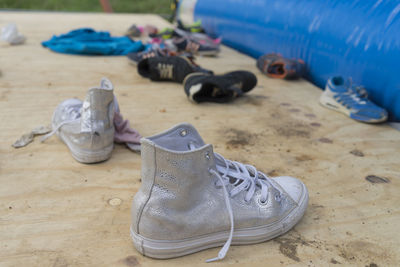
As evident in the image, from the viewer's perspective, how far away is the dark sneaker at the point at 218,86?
180 cm

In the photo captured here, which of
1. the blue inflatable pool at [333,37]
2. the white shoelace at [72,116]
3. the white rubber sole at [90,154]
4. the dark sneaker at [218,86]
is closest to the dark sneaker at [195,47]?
the blue inflatable pool at [333,37]

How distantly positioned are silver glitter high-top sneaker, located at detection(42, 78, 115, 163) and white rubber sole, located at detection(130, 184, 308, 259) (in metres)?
0.45

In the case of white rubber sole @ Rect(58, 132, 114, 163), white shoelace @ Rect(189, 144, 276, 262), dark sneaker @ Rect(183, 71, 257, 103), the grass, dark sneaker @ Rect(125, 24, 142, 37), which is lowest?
the grass

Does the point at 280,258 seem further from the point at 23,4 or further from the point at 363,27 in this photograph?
the point at 23,4

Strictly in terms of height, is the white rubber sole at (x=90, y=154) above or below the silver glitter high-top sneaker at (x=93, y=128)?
below

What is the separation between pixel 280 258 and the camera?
843 mm

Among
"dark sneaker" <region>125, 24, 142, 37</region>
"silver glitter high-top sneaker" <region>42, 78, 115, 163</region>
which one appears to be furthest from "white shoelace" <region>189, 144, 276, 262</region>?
"dark sneaker" <region>125, 24, 142, 37</region>

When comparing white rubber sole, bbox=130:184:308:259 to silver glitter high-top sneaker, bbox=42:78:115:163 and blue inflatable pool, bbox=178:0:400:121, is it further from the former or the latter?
blue inflatable pool, bbox=178:0:400:121

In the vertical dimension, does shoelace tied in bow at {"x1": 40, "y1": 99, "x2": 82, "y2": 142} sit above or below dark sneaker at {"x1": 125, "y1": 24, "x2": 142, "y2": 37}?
above

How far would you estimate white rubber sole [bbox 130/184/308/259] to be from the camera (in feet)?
2.67

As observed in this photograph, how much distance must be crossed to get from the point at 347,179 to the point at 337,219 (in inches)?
10.2

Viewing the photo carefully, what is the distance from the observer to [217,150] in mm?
1367

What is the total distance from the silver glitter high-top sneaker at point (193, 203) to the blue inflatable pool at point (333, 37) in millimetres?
1137

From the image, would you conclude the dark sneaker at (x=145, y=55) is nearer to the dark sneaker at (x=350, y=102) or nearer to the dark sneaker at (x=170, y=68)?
the dark sneaker at (x=170, y=68)
